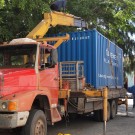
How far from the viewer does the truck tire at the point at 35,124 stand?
8219 millimetres

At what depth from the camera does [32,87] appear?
28.5 ft

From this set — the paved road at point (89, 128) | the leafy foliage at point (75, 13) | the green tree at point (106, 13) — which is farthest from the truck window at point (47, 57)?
the green tree at point (106, 13)

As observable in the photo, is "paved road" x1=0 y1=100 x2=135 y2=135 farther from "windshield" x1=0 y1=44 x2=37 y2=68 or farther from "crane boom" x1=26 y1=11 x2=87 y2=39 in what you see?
"crane boom" x1=26 y1=11 x2=87 y2=39

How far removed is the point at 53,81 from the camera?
9812mm

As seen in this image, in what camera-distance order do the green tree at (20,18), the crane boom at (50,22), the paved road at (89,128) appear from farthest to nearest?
the green tree at (20,18) < the paved road at (89,128) < the crane boom at (50,22)

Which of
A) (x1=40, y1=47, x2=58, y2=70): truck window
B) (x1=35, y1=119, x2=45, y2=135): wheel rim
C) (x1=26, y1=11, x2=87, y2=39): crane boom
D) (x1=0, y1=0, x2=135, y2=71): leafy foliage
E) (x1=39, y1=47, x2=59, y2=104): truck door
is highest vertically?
(x1=0, y1=0, x2=135, y2=71): leafy foliage

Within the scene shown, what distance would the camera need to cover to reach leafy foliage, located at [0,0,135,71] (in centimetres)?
1251

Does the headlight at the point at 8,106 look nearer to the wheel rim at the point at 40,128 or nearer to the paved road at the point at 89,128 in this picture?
the wheel rim at the point at 40,128

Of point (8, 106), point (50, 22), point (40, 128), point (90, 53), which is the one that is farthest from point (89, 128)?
point (8, 106)

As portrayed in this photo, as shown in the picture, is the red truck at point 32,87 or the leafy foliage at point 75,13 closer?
the red truck at point 32,87


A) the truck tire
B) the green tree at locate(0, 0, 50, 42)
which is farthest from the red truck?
the green tree at locate(0, 0, 50, 42)

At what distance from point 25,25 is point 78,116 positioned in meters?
4.74

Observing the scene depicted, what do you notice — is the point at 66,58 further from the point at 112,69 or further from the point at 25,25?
the point at 112,69

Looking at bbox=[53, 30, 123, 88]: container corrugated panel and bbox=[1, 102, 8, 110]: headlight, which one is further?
bbox=[53, 30, 123, 88]: container corrugated panel
